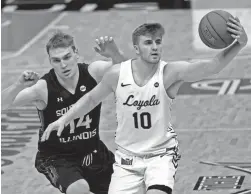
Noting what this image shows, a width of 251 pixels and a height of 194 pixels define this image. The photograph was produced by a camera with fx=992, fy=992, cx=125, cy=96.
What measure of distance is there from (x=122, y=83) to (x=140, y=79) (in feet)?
0.57

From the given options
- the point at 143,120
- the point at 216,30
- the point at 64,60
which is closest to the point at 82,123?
the point at 64,60

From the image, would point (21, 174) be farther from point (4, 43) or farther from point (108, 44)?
point (4, 43)

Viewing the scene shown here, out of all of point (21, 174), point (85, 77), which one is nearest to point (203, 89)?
point (21, 174)

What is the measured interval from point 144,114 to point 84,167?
117 centimetres

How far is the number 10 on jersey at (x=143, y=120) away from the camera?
361 inches

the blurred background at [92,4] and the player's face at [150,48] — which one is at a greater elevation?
the player's face at [150,48]

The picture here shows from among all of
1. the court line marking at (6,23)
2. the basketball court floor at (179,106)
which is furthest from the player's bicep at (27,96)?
the court line marking at (6,23)

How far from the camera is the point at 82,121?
9.91m

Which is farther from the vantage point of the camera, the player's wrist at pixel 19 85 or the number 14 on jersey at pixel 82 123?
the number 14 on jersey at pixel 82 123

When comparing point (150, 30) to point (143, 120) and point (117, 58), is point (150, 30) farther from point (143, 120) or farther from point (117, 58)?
point (143, 120)

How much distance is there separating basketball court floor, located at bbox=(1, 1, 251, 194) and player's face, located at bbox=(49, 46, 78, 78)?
2.31m

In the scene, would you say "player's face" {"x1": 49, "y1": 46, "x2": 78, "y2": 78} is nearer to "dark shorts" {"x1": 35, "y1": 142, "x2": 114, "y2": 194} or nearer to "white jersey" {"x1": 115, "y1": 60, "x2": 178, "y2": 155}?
"white jersey" {"x1": 115, "y1": 60, "x2": 178, "y2": 155}

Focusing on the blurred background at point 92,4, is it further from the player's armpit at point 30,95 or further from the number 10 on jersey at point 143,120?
the number 10 on jersey at point 143,120

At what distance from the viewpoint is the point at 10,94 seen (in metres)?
9.65
